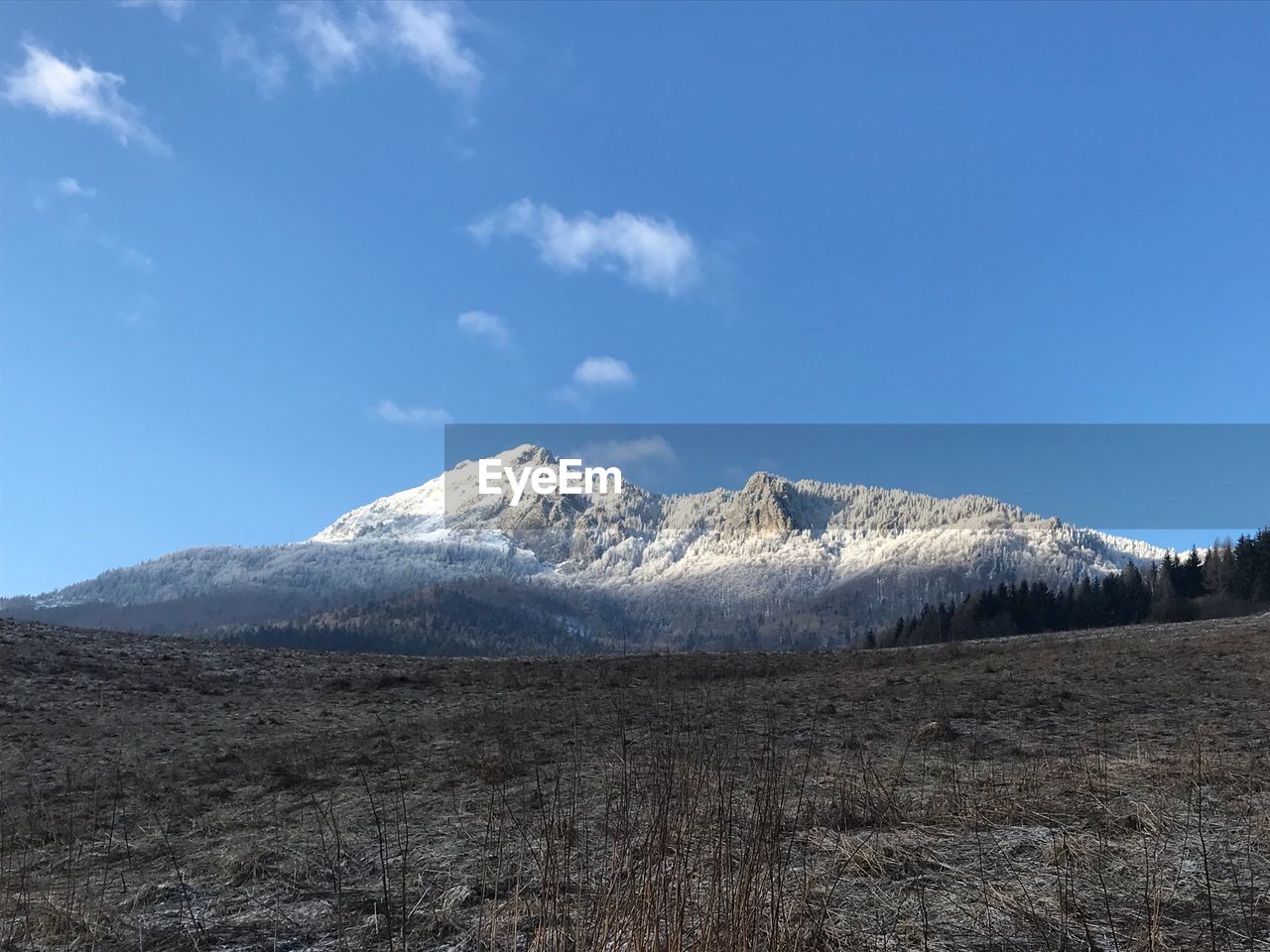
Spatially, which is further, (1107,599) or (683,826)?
(1107,599)

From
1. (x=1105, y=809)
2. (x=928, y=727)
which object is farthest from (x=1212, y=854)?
(x=928, y=727)

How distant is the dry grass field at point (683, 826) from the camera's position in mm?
3828

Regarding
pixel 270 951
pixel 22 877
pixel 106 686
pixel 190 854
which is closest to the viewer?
pixel 270 951

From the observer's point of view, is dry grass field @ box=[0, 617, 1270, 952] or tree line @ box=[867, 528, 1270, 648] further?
tree line @ box=[867, 528, 1270, 648]

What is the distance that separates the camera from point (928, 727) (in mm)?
11328

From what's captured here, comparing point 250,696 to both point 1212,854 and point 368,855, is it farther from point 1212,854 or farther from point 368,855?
point 1212,854

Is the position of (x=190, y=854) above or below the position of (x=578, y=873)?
below

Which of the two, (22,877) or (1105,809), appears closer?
(22,877)

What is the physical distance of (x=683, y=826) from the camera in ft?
15.1

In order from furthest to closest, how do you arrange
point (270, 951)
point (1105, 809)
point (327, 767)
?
1. point (327, 767)
2. point (1105, 809)
3. point (270, 951)

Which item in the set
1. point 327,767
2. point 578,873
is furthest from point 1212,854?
point 327,767

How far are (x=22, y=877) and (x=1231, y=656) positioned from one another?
85.5ft

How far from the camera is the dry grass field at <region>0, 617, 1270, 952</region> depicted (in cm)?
383

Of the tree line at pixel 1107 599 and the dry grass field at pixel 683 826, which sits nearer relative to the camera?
the dry grass field at pixel 683 826
